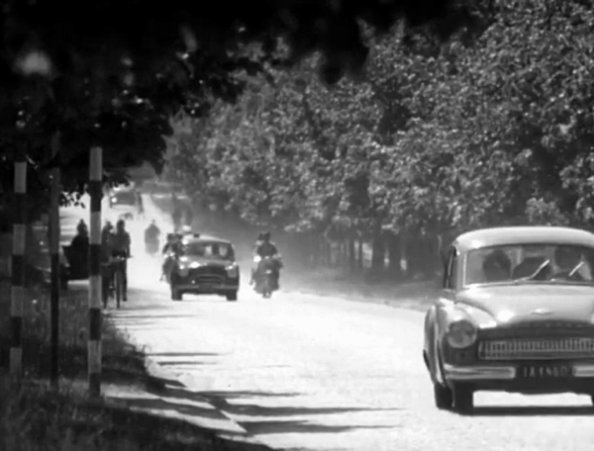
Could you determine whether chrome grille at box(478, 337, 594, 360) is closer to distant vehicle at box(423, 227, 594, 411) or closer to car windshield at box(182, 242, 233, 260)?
distant vehicle at box(423, 227, 594, 411)

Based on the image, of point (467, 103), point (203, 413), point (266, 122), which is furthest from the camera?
point (266, 122)

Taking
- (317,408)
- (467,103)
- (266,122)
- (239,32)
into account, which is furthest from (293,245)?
(239,32)

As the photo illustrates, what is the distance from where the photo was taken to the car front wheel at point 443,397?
18.6 meters

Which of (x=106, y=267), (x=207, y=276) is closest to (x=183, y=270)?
(x=207, y=276)

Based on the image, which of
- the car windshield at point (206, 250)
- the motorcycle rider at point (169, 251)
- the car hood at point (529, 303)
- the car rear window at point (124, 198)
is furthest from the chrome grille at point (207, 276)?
the car rear window at point (124, 198)

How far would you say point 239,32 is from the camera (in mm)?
5324

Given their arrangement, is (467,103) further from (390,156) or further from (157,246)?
(157,246)

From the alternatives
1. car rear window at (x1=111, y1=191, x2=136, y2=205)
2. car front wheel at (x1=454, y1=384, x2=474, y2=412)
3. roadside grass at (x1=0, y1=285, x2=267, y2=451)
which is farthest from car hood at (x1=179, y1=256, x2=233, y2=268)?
car rear window at (x1=111, y1=191, x2=136, y2=205)

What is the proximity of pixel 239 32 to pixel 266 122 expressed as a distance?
75.2m

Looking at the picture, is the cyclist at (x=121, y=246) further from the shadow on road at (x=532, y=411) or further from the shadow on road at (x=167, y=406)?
the shadow on road at (x=532, y=411)

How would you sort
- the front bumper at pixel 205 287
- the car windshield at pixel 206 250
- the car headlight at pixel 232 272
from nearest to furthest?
the front bumper at pixel 205 287 < the car headlight at pixel 232 272 < the car windshield at pixel 206 250

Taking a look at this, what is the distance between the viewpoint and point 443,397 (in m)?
18.7

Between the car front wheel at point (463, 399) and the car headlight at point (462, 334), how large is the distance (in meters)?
0.53

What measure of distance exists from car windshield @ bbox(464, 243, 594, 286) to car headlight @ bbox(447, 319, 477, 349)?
41.6 inches
